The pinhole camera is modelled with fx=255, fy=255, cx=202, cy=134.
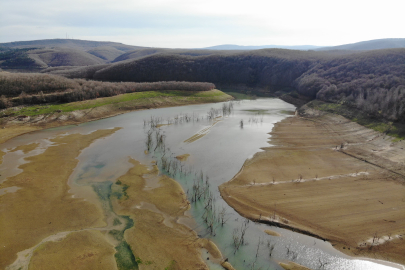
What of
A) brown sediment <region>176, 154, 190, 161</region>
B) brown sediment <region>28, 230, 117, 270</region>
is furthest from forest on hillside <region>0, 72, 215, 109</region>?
brown sediment <region>28, 230, 117, 270</region>

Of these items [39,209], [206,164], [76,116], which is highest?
[76,116]

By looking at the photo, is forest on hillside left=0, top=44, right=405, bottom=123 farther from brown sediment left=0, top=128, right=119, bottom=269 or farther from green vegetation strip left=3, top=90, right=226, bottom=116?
brown sediment left=0, top=128, right=119, bottom=269

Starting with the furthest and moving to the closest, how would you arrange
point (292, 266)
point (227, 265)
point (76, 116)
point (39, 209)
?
point (76, 116) < point (39, 209) < point (292, 266) < point (227, 265)

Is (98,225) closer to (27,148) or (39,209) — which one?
(39,209)

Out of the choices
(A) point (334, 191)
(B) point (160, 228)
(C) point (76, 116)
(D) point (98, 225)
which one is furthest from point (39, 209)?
(C) point (76, 116)

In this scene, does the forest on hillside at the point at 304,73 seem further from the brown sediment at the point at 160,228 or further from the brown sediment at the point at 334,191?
the brown sediment at the point at 160,228

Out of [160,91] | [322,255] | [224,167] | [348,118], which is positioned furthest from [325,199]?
[160,91]
